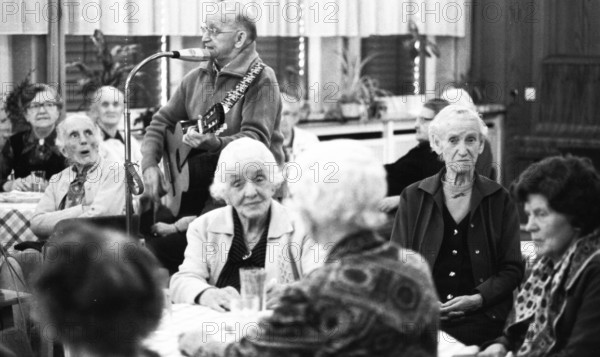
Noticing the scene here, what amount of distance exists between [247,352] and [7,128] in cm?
526

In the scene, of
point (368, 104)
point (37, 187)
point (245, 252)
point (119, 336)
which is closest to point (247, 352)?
point (119, 336)

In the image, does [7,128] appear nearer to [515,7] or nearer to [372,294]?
[515,7]

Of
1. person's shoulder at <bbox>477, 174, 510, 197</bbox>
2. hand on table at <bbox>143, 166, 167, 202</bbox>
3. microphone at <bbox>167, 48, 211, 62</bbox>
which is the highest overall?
microphone at <bbox>167, 48, 211, 62</bbox>

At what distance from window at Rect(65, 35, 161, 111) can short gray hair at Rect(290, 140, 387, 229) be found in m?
5.01

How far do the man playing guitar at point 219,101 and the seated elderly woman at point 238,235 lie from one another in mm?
1014

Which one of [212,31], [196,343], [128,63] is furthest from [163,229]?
[196,343]

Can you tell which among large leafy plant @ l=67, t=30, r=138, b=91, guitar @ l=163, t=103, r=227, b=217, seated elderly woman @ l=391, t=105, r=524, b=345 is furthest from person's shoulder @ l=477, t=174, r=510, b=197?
large leafy plant @ l=67, t=30, r=138, b=91

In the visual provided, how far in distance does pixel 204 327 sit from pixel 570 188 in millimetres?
1099

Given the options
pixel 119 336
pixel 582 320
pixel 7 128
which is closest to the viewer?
pixel 119 336

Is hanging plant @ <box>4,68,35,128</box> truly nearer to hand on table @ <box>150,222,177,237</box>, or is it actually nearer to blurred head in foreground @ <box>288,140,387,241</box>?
hand on table @ <box>150,222,177,237</box>

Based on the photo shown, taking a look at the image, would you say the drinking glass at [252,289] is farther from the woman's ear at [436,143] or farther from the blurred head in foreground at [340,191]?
the woman's ear at [436,143]

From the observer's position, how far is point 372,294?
6.72 ft

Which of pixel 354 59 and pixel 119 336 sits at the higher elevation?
pixel 354 59

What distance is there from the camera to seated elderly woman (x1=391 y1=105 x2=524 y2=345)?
11.7 ft
